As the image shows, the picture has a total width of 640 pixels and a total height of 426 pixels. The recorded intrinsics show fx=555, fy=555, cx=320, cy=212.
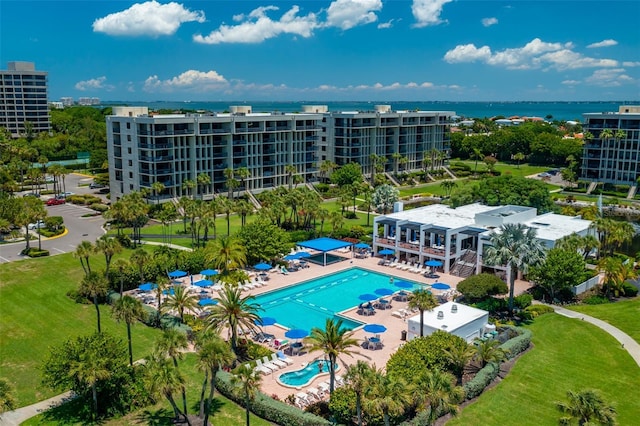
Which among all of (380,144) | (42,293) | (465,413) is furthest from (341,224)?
(380,144)

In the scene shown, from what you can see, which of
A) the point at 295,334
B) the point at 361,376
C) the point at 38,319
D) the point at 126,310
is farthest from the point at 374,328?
the point at 38,319

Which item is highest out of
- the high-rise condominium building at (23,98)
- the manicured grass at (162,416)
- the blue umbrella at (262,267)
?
the high-rise condominium building at (23,98)

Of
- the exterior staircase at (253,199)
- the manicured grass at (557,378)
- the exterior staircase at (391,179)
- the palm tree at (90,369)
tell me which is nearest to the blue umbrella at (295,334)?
the manicured grass at (557,378)

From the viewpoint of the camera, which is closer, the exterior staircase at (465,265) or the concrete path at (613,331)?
the concrete path at (613,331)

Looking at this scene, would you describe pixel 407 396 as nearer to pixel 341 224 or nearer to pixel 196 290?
pixel 196 290

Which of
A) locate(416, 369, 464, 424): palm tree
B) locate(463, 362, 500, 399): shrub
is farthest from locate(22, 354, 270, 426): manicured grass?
locate(463, 362, 500, 399): shrub

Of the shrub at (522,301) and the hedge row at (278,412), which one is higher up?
the shrub at (522,301)

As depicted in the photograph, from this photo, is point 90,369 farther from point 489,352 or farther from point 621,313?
point 621,313

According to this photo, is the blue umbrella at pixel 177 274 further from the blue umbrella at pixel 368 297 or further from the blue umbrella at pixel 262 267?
the blue umbrella at pixel 368 297
